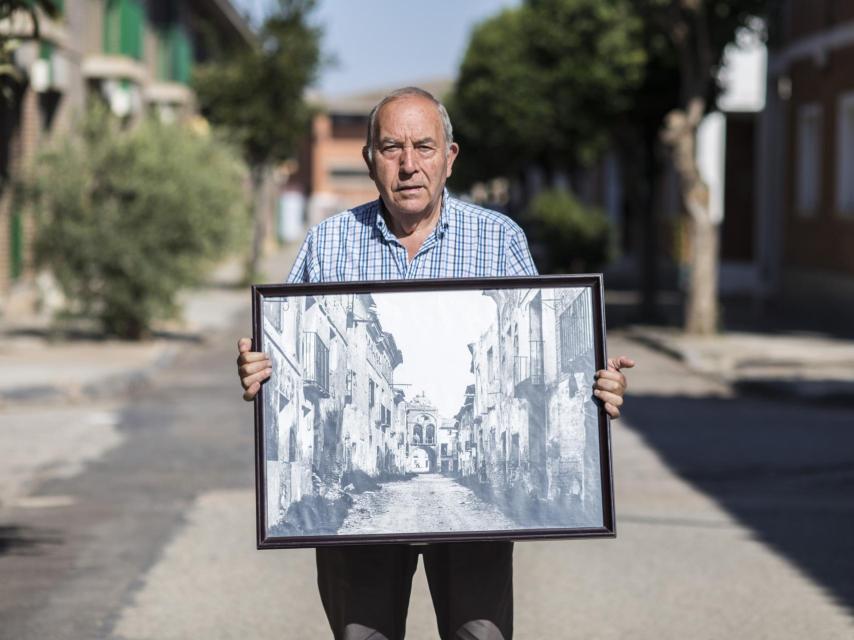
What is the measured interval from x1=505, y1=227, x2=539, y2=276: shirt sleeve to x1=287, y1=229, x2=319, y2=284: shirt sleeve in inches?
18.6

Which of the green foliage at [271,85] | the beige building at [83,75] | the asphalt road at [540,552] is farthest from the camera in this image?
the green foliage at [271,85]

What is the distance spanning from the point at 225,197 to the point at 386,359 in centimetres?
1462

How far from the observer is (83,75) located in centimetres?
2731

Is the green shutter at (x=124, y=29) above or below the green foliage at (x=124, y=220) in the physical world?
above

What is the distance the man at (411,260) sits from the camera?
3783 mm

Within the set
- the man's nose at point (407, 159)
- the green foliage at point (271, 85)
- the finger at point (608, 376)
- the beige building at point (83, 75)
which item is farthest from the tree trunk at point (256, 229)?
the finger at point (608, 376)

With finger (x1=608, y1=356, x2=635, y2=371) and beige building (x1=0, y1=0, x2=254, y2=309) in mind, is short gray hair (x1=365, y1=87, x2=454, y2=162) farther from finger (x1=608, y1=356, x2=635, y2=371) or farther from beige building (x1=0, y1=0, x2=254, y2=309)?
beige building (x1=0, y1=0, x2=254, y2=309)

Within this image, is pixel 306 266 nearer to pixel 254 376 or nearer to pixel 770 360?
pixel 254 376

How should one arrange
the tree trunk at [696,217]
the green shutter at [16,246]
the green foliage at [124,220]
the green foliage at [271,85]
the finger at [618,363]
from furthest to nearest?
the green foliage at [271,85], the green shutter at [16,246], the tree trunk at [696,217], the green foliage at [124,220], the finger at [618,363]

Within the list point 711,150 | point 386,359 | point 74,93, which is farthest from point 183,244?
point 711,150

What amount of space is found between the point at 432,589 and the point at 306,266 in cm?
85

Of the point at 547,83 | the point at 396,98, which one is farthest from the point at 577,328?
the point at 547,83

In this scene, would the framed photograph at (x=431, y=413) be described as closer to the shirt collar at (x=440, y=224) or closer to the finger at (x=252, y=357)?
the finger at (x=252, y=357)

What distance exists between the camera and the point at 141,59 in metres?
33.2
